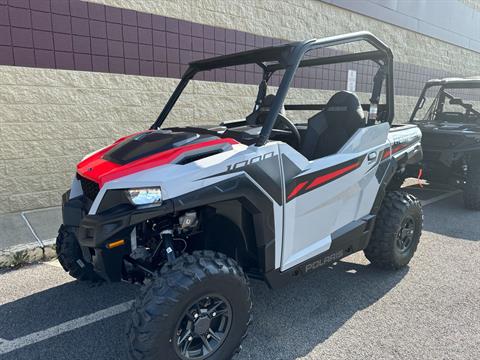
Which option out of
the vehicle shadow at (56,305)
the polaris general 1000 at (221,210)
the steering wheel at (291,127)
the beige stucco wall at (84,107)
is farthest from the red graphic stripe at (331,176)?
the beige stucco wall at (84,107)

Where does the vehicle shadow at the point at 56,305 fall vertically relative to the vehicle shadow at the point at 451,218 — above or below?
above

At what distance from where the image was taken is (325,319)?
2.89 meters

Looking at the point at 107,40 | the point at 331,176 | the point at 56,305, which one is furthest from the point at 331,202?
the point at 107,40

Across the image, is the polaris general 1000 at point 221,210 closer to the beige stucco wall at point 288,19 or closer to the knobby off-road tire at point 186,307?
the knobby off-road tire at point 186,307

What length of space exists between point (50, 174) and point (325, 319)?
13.6ft

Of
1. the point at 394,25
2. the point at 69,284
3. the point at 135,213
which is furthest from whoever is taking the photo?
the point at 394,25

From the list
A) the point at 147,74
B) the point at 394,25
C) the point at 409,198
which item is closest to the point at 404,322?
the point at 409,198

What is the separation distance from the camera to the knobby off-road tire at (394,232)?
3.49 metres

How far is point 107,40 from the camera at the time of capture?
5.43 m

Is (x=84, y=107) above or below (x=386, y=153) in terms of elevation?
above

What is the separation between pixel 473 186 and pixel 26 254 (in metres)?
5.83

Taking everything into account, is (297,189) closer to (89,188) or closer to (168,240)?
(168,240)

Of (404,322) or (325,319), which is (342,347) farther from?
(404,322)

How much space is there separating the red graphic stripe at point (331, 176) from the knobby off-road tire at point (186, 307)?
81 centimetres
